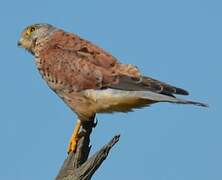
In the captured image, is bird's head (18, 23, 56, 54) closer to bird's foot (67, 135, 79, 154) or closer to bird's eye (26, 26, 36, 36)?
bird's eye (26, 26, 36, 36)

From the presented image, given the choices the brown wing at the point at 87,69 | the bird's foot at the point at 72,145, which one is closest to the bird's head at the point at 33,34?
the brown wing at the point at 87,69

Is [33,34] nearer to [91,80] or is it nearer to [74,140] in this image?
[91,80]

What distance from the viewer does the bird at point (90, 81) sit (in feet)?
25.0

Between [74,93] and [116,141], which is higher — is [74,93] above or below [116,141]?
above

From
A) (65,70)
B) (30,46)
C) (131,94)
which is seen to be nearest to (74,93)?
(65,70)

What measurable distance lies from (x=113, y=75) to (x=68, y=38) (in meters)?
1.01

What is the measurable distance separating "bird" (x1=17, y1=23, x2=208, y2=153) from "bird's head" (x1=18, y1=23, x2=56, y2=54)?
9.4 inches

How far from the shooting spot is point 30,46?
30.2ft

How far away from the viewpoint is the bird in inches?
301

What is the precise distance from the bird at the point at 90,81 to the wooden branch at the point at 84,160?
0.38 feet

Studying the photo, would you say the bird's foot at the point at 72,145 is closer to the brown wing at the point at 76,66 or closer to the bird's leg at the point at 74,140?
the bird's leg at the point at 74,140

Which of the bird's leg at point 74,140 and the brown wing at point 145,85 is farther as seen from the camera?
the bird's leg at point 74,140

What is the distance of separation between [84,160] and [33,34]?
2475mm

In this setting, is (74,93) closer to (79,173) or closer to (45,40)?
(45,40)
